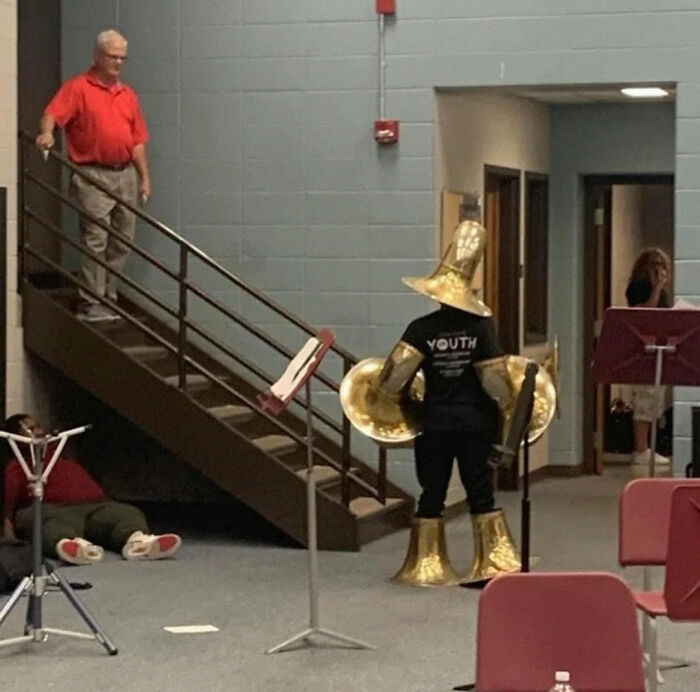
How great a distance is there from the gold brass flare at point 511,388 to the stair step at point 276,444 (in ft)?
5.65

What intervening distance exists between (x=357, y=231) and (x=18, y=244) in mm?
1931

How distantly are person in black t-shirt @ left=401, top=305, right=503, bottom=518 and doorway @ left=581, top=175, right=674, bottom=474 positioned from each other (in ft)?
12.2

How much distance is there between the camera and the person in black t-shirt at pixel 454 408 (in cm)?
829

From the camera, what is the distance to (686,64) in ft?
31.7

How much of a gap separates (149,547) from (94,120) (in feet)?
8.19

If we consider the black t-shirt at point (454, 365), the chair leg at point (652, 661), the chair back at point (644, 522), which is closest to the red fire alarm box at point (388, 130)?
the black t-shirt at point (454, 365)

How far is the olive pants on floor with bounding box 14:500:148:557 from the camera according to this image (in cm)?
897

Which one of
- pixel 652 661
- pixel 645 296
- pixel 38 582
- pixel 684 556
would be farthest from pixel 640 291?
pixel 684 556

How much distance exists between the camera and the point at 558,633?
4398mm

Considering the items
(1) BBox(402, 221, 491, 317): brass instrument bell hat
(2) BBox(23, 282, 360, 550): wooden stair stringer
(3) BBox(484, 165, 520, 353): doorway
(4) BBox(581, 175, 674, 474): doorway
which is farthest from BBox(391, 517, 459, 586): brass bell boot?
(4) BBox(581, 175, 674, 474): doorway

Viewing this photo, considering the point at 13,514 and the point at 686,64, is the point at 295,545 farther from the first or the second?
the point at 686,64

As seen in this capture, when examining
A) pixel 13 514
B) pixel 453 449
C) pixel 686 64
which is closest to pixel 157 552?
pixel 13 514

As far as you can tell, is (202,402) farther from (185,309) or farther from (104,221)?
(104,221)

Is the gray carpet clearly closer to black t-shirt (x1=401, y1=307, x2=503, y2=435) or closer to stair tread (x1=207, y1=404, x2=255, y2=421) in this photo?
stair tread (x1=207, y1=404, x2=255, y2=421)
